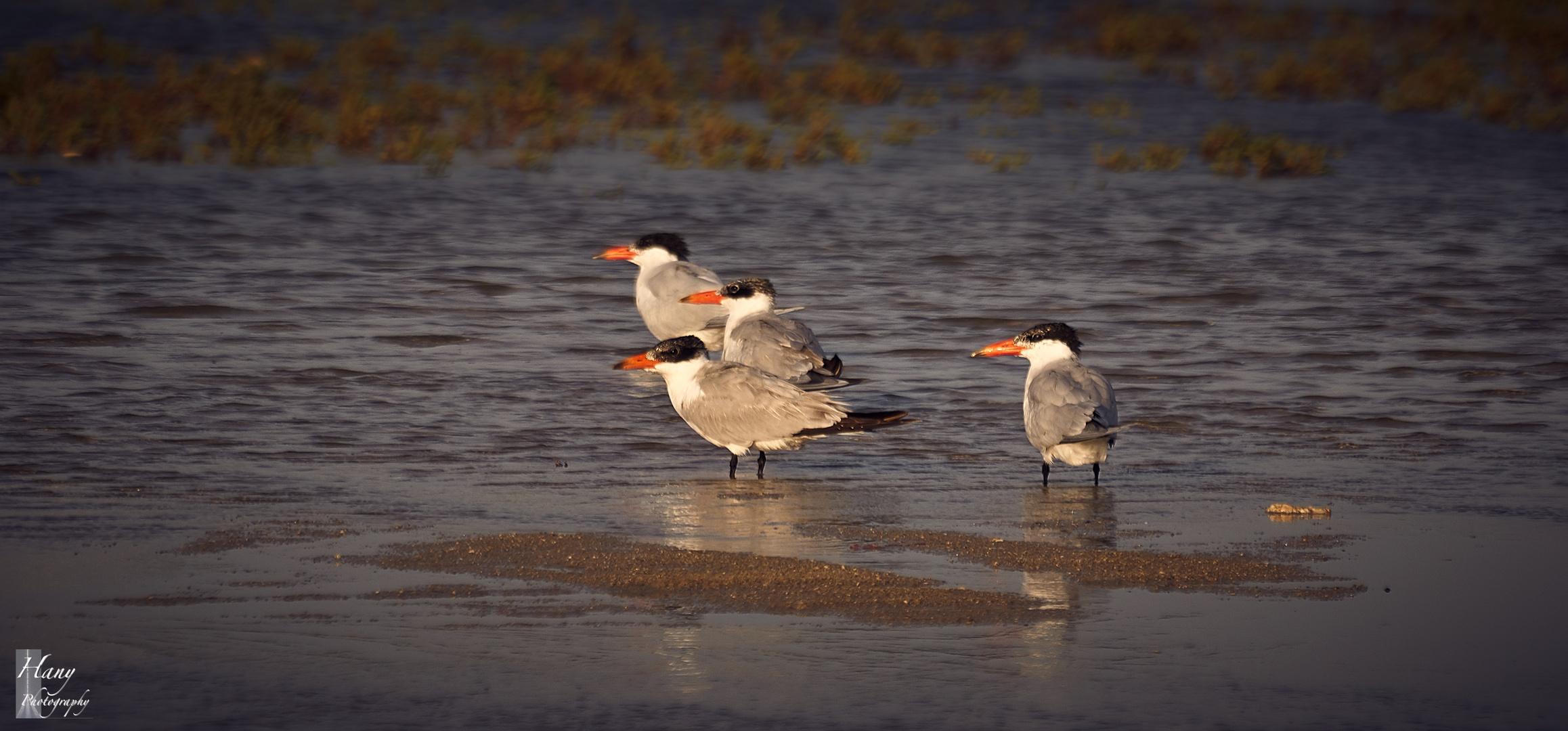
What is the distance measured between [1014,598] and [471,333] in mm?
6457

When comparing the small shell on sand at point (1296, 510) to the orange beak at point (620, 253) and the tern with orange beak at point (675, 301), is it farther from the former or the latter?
the orange beak at point (620, 253)

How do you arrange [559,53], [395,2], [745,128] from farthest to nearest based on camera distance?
[395,2], [559,53], [745,128]

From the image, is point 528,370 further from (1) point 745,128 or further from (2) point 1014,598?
(1) point 745,128

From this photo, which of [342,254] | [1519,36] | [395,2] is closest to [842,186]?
[342,254]

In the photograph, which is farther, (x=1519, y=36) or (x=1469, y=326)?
(x=1519, y=36)

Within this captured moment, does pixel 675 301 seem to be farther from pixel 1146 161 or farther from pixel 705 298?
pixel 1146 161

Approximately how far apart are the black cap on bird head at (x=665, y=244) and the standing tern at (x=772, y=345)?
209 centimetres

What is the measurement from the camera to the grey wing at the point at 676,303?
1146cm

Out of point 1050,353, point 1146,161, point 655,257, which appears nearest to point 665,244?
point 655,257

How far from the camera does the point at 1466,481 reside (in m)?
7.45

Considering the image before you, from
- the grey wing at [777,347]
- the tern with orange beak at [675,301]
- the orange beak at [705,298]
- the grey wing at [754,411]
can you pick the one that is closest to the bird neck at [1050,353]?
the grey wing at [754,411]

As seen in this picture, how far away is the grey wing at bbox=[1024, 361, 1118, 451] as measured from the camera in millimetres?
7520

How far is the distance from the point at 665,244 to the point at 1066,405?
5.16 meters

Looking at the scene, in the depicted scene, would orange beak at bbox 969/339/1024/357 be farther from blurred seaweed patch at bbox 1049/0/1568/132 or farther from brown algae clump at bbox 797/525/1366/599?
blurred seaweed patch at bbox 1049/0/1568/132
